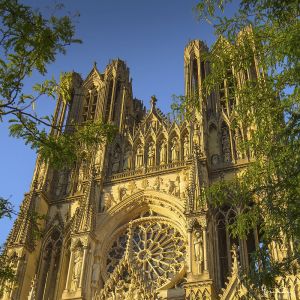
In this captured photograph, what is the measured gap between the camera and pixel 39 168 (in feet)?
79.2

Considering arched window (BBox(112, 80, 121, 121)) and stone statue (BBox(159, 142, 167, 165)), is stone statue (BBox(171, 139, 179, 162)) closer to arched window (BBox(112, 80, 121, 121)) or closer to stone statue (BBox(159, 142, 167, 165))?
stone statue (BBox(159, 142, 167, 165))

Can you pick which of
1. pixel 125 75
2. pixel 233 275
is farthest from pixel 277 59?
pixel 125 75

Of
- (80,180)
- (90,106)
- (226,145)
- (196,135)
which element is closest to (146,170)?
(196,135)

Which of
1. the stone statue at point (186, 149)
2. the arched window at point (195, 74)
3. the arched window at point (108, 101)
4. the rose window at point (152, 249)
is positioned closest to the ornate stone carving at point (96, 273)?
the rose window at point (152, 249)

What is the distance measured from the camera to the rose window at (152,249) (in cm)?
1853

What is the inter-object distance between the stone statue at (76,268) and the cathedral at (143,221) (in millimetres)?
45

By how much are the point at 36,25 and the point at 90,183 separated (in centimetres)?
1194

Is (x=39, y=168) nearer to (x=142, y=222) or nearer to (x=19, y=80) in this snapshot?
(x=142, y=222)

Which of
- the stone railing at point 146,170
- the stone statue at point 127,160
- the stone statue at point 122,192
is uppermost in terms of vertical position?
the stone statue at point 127,160

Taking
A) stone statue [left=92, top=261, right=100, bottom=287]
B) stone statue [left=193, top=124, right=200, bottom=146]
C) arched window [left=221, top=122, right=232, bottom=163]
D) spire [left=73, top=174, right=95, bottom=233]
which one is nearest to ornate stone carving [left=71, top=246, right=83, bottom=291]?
stone statue [left=92, top=261, right=100, bottom=287]

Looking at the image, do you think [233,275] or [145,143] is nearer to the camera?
[233,275]

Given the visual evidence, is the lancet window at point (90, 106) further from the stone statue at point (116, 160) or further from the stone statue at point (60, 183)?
the stone statue at point (60, 183)

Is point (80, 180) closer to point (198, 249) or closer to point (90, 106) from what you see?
point (90, 106)

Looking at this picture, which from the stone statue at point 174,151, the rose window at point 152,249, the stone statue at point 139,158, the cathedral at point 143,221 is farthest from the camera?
the stone statue at point 139,158
